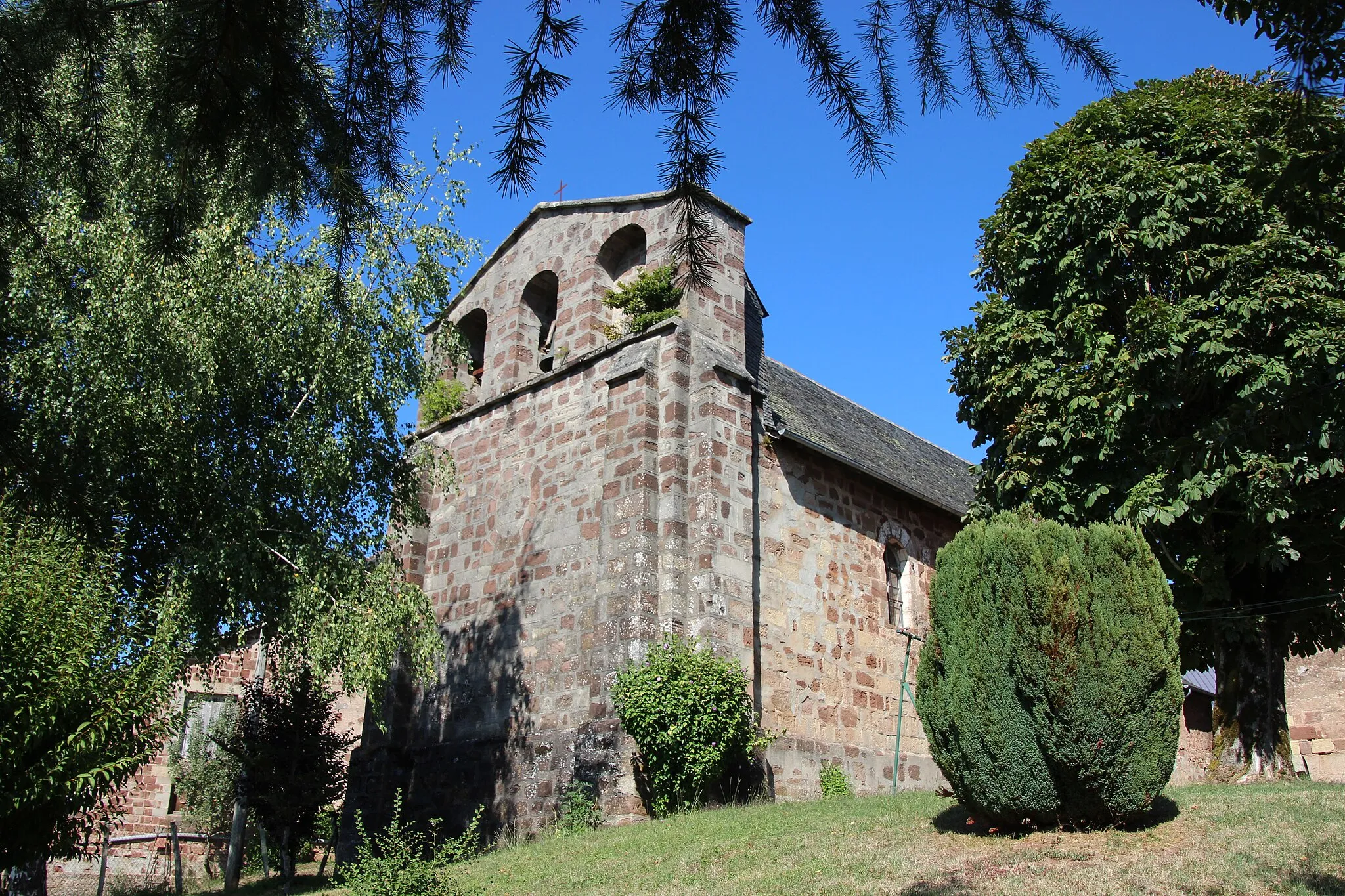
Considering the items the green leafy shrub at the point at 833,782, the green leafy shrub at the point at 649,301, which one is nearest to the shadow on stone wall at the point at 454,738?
the green leafy shrub at the point at 833,782

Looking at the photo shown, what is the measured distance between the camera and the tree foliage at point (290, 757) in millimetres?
13727

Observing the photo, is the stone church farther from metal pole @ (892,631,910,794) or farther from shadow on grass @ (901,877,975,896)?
shadow on grass @ (901,877,975,896)

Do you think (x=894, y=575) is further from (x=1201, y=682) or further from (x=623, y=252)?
(x=1201, y=682)

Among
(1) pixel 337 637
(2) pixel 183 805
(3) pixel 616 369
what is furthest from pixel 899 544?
(2) pixel 183 805

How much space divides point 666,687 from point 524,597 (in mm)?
3374

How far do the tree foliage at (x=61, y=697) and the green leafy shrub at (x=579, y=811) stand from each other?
4.06 metres

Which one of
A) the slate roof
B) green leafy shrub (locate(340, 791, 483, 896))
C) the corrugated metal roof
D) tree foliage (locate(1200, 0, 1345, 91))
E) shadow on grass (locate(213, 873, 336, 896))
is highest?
the slate roof

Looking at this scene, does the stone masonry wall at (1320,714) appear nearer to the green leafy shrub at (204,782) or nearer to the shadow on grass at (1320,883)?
the shadow on grass at (1320,883)

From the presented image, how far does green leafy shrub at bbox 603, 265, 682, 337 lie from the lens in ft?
43.8

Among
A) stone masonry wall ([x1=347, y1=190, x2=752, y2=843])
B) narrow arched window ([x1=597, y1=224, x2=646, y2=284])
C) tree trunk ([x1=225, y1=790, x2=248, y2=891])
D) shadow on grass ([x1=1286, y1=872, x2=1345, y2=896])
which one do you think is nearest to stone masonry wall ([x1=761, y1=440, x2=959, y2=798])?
stone masonry wall ([x1=347, y1=190, x2=752, y2=843])

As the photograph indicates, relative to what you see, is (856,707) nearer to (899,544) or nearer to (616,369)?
(899,544)

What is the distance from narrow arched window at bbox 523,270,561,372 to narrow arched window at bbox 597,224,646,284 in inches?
38.3

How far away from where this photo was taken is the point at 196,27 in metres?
5.00

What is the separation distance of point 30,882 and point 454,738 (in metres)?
4.84
